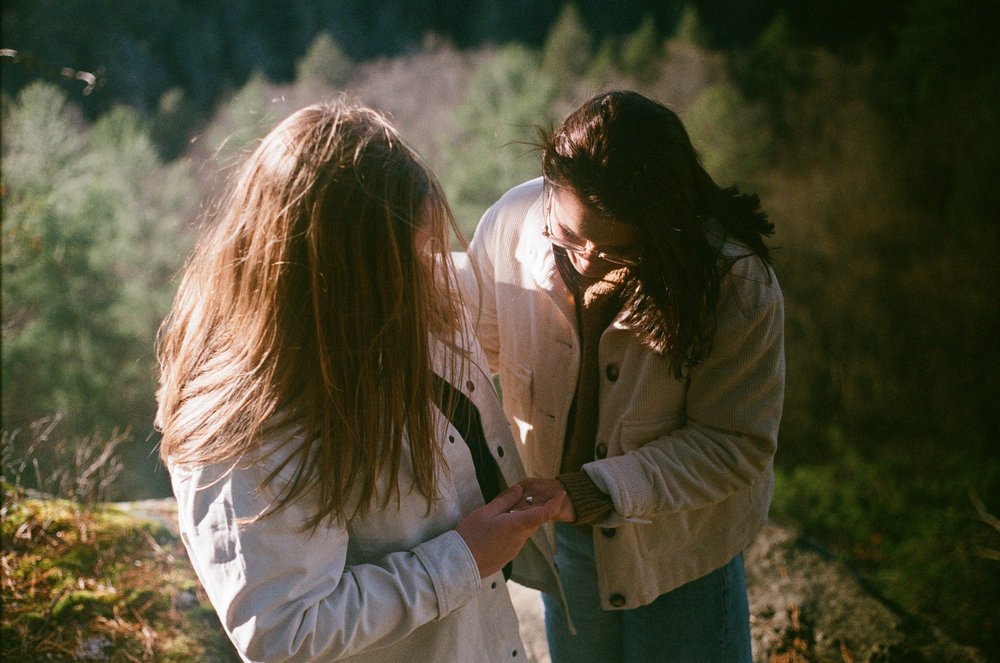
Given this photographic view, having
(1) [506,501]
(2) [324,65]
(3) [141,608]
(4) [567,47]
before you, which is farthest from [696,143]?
(4) [567,47]

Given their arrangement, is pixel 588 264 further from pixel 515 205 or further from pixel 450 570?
pixel 450 570

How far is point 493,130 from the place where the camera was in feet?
16.5

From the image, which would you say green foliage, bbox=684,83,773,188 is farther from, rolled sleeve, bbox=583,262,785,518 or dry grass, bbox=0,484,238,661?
dry grass, bbox=0,484,238,661

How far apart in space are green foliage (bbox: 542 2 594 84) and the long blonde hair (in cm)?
487

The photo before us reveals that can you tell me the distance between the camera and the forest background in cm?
307

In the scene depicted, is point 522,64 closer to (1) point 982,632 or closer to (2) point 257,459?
(1) point 982,632

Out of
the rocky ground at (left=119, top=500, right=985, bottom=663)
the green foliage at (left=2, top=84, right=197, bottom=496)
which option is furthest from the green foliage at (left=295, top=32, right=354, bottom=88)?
the rocky ground at (left=119, top=500, right=985, bottom=663)

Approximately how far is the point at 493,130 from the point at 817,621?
3657 mm

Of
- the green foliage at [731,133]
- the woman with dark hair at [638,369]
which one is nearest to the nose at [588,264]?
the woman with dark hair at [638,369]

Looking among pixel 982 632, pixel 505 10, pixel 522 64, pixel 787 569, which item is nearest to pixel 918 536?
pixel 982 632

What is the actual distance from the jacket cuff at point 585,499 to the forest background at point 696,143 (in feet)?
5.60

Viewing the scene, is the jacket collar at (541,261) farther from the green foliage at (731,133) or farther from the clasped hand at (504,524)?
the green foliage at (731,133)

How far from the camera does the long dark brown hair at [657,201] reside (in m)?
1.28

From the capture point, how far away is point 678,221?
51.6 inches
